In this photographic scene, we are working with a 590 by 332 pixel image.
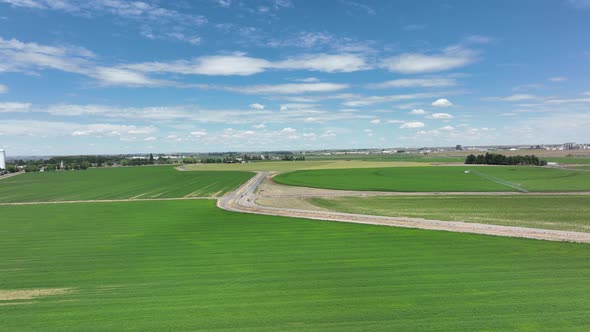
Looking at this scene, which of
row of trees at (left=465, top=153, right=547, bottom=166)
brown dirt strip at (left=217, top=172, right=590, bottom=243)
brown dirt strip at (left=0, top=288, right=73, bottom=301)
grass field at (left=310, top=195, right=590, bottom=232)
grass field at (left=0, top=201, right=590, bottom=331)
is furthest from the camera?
row of trees at (left=465, top=153, right=547, bottom=166)

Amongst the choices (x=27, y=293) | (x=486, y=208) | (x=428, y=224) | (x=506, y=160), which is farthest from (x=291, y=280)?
(x=506, y=160)

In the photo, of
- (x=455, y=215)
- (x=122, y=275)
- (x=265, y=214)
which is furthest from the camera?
(x=265, y=214)

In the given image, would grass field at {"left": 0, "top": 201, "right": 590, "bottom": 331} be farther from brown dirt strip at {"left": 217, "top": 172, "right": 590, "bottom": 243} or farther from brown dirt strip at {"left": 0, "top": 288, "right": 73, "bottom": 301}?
brown dirt strip at {"left": 217, "top": 172, "right": 590, "bottom": 243}

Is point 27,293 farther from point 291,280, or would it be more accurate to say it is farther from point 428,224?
point 428,224

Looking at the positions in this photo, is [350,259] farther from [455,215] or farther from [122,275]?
[455,215]

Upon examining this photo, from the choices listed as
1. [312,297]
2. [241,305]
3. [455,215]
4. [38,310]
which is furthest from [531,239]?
[38,310]

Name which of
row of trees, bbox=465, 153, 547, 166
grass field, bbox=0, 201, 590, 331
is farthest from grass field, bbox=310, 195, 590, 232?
row of trees, bbox=465, 153, 547, 166
